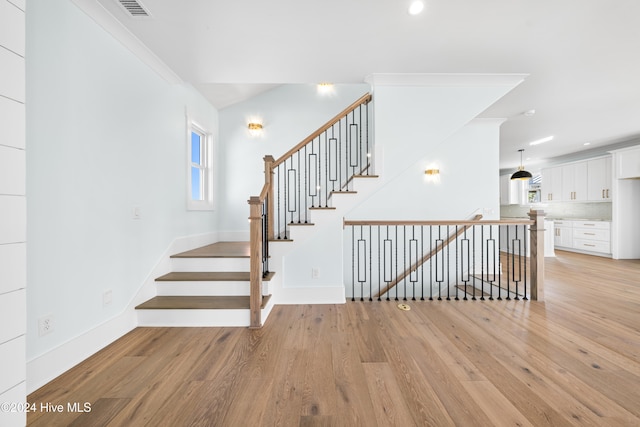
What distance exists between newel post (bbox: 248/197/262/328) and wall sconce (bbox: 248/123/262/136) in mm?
2399

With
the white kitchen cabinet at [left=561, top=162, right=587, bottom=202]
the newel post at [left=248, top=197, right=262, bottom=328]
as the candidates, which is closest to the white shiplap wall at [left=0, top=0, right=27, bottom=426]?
the newel post at [left=248, top=197, right=262, bottom=328]

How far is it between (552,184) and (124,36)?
32.2 ft

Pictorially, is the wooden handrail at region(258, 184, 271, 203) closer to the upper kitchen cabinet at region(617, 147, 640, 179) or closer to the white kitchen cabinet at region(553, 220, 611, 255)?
the upper kitchen cabinet at region(617, 147, 640, 179)

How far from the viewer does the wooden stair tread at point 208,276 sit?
277 cm

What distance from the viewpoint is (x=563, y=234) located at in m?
7.07

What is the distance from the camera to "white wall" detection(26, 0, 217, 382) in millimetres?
1659

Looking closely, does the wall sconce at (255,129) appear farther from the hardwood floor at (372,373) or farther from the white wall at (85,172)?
the hardwood floor at (372,373)

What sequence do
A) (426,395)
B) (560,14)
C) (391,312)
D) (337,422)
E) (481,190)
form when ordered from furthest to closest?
(481,190)
(391,312)
(560,14)
(426,395)
(337,422)

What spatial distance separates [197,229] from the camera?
151 inches

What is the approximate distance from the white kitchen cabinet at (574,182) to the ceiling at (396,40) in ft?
12.6

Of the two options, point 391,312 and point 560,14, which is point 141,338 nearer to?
point 391,312

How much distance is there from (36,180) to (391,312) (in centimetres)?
316

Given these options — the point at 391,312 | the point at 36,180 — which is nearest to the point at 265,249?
the point at 391,312

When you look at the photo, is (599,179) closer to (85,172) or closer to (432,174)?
(432,174)
